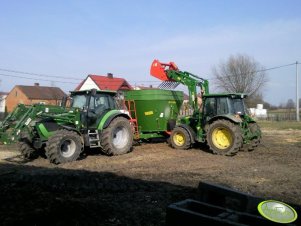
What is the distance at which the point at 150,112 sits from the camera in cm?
1617

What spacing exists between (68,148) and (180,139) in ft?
16.3

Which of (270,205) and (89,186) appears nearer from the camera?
(270,205)

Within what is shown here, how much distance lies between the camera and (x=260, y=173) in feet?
32.3

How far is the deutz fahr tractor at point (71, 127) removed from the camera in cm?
1123

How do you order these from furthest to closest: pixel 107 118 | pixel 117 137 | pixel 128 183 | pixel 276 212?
pixel 117 137, pixel 107 118, pixel 128 183, pixel 276 212

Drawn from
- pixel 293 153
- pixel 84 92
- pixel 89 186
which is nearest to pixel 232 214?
pixel 89 186

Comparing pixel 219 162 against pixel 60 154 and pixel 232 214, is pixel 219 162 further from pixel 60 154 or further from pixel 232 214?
pixel 232 214

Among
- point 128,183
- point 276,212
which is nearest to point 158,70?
point 128,183

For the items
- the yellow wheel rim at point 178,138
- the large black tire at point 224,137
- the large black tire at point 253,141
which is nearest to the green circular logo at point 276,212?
the large black tire at point 224,137

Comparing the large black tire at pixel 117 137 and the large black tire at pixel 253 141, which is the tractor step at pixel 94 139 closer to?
the large black tire at pixel 117 137

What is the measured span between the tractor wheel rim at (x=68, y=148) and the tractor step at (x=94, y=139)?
0.93 metres

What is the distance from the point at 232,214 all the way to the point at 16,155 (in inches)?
449

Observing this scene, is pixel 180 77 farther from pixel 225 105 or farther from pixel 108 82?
pixel 108 82

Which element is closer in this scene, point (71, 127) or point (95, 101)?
point (71, 127)
